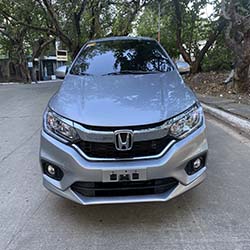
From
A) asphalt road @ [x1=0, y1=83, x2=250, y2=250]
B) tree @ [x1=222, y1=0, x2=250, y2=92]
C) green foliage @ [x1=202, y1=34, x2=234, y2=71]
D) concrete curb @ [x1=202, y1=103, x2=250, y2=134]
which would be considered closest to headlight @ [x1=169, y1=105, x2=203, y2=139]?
asphalt road @ [x1=0, y1=83, x2=250, y2=250]

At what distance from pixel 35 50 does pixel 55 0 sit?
14.7m

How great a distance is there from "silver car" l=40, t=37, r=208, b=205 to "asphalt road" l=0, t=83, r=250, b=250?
1.08 feet

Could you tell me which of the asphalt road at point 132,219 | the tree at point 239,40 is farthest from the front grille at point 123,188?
the tree at point 239,40

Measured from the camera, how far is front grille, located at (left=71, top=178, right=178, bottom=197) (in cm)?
292

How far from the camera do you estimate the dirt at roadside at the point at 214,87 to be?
9613 mm

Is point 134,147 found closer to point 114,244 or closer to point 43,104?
point 114,244

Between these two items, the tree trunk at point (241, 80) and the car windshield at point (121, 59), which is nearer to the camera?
the car windshield at point (121, 59)

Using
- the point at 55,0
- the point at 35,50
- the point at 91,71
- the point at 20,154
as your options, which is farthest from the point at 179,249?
the point at 35,50

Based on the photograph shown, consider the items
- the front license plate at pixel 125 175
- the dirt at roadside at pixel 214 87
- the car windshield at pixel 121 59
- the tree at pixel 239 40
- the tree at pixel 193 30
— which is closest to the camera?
the front license plate at pixel 125 175

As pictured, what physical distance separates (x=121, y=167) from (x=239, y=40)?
7945 mm

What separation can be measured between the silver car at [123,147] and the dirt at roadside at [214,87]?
6.11 metres

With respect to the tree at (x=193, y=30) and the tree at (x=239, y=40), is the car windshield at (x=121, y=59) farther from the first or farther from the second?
the tree at (x=193, y=30)

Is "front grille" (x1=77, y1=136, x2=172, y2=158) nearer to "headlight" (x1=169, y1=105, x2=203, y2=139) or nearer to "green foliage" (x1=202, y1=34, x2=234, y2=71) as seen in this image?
"headlight" (x1=169, y1=105, x2=203, y2=139)

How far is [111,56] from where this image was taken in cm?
468
